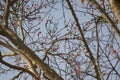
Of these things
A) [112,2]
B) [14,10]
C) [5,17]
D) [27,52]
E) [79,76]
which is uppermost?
[14,10]

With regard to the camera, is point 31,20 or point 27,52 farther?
point 31,20

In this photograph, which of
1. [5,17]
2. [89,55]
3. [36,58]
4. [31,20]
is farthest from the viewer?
[31,20]

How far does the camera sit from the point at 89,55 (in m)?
2.92

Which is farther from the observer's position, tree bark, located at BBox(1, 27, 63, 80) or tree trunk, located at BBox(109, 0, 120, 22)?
tree bark, located at BBox(1, 27, 63, 80)

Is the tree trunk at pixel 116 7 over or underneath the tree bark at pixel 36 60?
over

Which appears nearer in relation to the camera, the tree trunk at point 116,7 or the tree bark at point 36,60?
the tree trunk at point 116,7

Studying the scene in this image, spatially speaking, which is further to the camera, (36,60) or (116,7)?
(36,60)

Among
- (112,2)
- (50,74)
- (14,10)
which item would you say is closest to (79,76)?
(50,74)

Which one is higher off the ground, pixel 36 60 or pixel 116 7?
pixel 116 7

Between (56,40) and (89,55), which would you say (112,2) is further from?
(56,40)

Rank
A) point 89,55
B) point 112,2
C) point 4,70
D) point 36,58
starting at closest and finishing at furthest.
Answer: point 112,2
point 89,55
point 36,58
point 4,70

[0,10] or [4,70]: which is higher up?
[0,10]

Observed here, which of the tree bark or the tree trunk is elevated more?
the tree trunk

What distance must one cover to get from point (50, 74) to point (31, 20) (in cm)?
314
